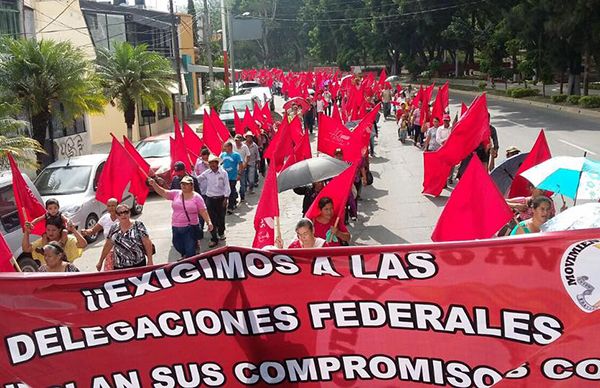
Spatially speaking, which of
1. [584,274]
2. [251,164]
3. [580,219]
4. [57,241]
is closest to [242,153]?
[251,164]

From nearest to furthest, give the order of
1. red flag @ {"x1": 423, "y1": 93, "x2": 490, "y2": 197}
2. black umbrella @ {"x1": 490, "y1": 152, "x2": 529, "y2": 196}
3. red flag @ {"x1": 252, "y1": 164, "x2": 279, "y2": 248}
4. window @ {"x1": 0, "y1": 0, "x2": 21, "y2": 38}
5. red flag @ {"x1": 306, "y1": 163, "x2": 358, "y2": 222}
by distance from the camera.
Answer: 1. red flag @ {"x1": 252, "y1": 164, "x2": 279, "y2": 248}
2. red flag @ {"x1": 306, "y1": 163, "x2": 358, "y2": 222}
3. black umbrella @ {"x1": 490, "y1": 152, "x2": 529, "y2": 196}
4. red flag @ {"x1": 423, "y1": 93, "x2": 490, "y2": 197}
5. window @ {"x1": 0, "y1": 0, "x2": 21, "y2": 38}

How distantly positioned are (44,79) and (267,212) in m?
9.79

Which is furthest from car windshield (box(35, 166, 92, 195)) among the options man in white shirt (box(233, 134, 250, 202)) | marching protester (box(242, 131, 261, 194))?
marching protester (box(242, 131, 261, 194))

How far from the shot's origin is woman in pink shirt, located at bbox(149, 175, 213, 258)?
829 centimetres

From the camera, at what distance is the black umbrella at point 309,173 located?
8.11m

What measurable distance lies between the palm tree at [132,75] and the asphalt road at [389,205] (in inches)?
272

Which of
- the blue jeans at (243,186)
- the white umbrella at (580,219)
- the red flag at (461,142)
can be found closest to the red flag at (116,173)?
the blue jeans at (243,186)

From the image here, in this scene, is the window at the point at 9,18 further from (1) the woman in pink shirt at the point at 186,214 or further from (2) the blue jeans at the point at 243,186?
(1) the woman in pink shirt at the point at 186,214

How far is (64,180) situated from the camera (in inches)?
478

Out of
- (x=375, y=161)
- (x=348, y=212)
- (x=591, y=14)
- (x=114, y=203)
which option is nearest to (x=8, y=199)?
(x=114, y=203)

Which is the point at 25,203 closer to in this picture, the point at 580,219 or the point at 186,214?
the point at 186,214

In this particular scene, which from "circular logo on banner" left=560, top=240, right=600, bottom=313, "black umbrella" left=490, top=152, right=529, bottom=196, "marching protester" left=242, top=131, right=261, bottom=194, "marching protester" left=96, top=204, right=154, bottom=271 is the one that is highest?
"circular logo on banner" left=560, top=240, right=600, bottom=313

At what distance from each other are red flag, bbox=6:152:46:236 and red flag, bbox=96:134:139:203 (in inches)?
65.9

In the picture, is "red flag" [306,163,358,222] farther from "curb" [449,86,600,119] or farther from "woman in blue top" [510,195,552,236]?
"curb" [449,86,600,119]
